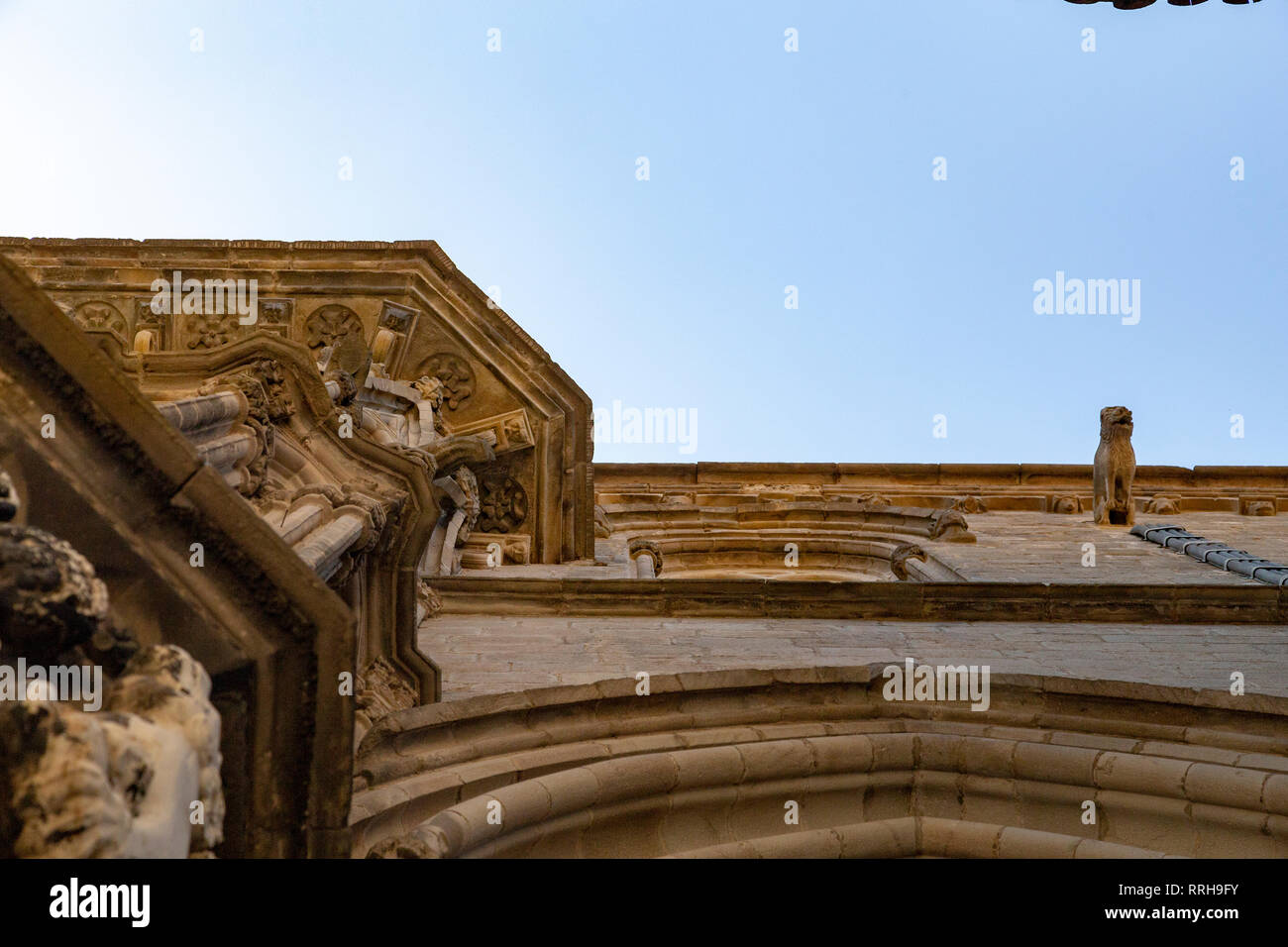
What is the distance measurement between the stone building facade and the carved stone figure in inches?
56.1

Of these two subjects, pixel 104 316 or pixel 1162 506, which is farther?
pixel 1162 506

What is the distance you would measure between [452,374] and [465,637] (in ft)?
17.2

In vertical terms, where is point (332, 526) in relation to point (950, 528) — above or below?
above

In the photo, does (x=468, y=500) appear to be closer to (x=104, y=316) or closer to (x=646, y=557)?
(x=646, y=557)

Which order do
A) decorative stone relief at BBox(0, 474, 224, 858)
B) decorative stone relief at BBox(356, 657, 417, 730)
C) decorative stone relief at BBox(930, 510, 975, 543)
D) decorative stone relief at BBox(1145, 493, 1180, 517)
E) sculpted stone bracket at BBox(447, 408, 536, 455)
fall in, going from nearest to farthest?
decorative stone relief at BBox(0, 474, 224, 858)
decorative stone relief at BBox(356, 657, 417, 730)
sculpted stone bracket at BBox(447, 408, 536, 455)
decorative stone relief at BBox(930, 510, 975, 543)
decorative stone relief at BBox(1145, 493, 1180, 517)

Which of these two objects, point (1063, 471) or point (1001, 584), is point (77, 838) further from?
point (1063, 471)

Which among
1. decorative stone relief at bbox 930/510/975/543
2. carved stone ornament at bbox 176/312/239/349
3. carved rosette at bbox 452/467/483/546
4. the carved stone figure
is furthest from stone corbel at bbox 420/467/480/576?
the carved stone figure

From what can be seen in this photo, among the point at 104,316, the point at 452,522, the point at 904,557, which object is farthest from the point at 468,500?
the point at 904,557

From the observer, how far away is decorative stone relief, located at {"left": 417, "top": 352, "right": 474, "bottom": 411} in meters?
13.7

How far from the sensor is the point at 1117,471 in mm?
16297

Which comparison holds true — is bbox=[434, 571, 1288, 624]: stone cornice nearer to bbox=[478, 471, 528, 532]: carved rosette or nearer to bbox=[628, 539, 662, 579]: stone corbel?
bbox=[478, 471, 528, 532]: carved rosette

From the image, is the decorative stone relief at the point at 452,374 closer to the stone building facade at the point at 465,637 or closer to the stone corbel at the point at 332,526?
the stone building facade at the point at 465,637
